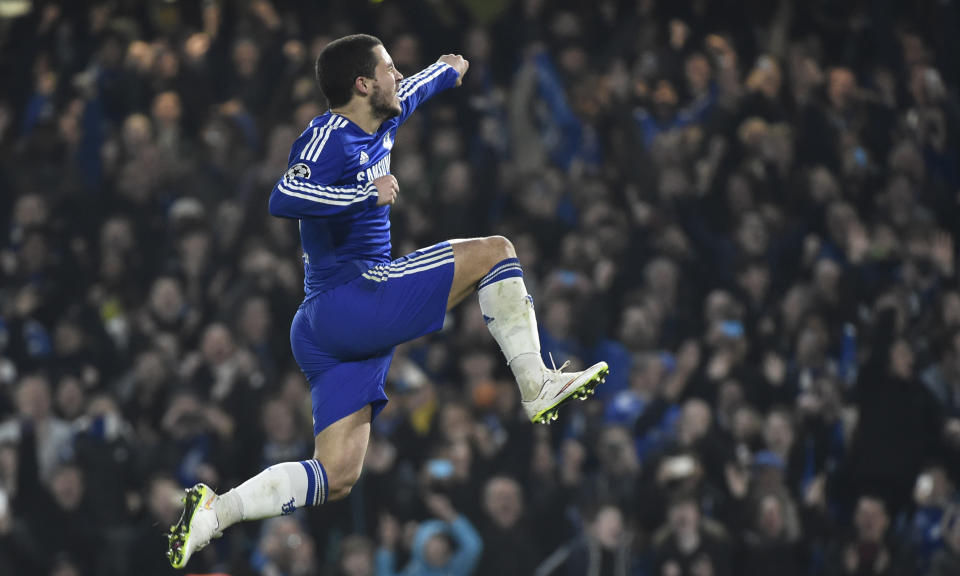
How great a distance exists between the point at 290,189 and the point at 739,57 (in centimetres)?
694

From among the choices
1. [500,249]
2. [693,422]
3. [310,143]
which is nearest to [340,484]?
[500,249]

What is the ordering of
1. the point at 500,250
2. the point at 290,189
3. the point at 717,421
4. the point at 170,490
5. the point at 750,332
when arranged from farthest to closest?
the point at 750,332 → the point at 717,421 → the point at 170,490 → the point at 500,250 → the point at 290,189

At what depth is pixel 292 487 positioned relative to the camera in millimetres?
5176

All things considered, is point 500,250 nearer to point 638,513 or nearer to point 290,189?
point 290,189

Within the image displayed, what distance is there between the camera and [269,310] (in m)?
8.96

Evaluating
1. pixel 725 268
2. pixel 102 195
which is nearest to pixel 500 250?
pixel 725 268

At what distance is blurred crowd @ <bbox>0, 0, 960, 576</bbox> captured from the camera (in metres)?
8.10

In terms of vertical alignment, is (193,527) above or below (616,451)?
above

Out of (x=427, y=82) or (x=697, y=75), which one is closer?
(x=427, y=82)

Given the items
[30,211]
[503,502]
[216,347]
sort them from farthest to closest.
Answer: [30,211] < [216,347] < [503,502]

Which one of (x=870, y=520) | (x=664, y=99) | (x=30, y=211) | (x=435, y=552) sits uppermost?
(x=30, y=211)

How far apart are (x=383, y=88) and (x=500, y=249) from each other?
0.80 m

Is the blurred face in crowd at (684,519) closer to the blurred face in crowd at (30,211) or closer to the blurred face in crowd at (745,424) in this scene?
the blurred face in crowd at (745,424)

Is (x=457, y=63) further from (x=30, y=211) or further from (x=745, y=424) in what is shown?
(x=30, y=211)
